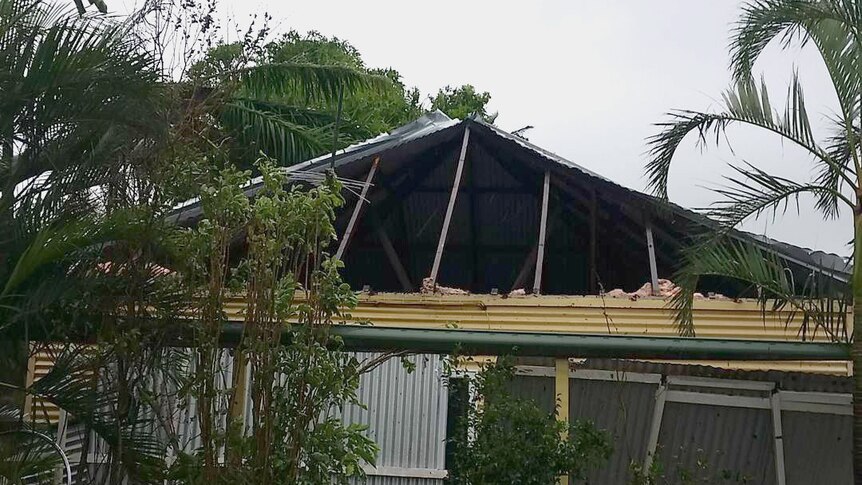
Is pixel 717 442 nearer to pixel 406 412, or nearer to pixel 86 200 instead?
pixel 406 412

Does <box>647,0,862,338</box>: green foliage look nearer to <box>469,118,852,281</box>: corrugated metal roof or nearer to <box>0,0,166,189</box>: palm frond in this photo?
<box>469,118,852,281</box>: corrugated metal roof

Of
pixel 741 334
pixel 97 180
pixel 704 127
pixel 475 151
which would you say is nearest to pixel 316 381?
pixel 97 180

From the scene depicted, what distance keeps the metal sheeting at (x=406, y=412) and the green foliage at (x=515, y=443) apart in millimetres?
429

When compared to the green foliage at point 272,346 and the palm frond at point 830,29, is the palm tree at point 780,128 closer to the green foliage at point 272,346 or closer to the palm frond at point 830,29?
the palm frond at point 830,29

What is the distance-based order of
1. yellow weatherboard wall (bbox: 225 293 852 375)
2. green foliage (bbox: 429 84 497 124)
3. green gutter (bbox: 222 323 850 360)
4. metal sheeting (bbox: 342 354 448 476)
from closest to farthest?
green gutter (bbox: 222 323 850 360), metal sheeting (bbox: 342 354 448 476), yellow weatherboard wall (bbox: 225 293 852 375), green foliage (bbox: 429 84 497 124)

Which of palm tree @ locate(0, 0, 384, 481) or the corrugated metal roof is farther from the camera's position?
the corrugated metal roof

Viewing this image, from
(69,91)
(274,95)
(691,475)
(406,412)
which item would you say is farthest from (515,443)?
(274,95)

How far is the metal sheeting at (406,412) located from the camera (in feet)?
16.4

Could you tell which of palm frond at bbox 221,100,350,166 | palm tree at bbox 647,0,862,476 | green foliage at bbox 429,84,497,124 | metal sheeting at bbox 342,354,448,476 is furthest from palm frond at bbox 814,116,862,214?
green foliage at bbox 429,84,497,124

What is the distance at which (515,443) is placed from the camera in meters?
4.35

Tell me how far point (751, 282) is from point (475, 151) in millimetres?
5724

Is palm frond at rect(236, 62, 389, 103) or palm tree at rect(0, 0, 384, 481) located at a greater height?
palm frond at rect(236, 62, 389, 103)

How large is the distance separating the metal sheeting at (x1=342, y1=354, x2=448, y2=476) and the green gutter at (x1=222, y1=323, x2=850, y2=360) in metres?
0.40

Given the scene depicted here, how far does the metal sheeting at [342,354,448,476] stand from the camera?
5.00 meters
